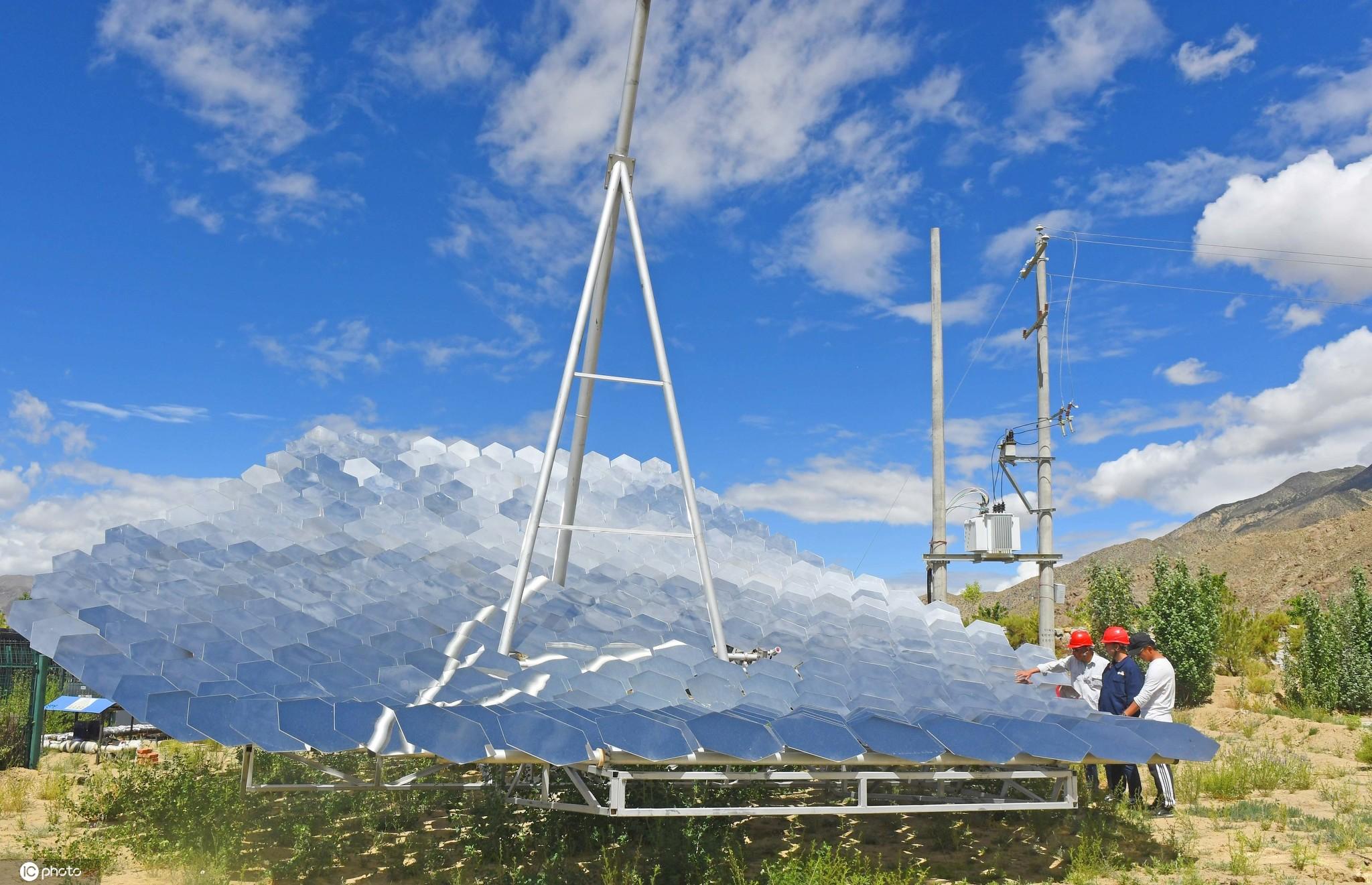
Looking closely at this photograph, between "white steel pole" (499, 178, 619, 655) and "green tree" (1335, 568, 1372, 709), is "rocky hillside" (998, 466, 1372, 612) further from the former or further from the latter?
"white steel pole" (499, 178, 619, 655)

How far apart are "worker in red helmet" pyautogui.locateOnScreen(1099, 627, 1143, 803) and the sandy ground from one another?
0.50 metres

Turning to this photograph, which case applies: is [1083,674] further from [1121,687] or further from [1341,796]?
[1341,796]

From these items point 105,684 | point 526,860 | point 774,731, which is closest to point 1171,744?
point 774,731

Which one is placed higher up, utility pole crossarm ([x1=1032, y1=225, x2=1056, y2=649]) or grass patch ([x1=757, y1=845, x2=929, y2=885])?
utility pole crossarm ([x1=1032, y1=225, x2=1056, y2=649])

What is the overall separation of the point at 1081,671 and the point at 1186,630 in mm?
15321

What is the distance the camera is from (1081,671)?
40.9ft

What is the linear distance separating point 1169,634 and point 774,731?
21.6 meters

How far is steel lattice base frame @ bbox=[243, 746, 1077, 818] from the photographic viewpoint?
816 cm

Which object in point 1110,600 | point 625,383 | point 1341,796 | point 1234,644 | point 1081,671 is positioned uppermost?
point 625,383

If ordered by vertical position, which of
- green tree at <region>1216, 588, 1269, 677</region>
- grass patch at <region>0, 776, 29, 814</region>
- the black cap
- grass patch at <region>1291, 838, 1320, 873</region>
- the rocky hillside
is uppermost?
the rocky hillside

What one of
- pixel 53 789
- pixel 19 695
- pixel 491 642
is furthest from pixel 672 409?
pixel 19 695

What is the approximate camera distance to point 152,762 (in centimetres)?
1603

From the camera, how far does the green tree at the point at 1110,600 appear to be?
31.1 meters

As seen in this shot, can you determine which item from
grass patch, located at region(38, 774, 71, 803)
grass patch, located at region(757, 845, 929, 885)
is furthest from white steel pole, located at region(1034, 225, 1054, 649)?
grass patch, located at region(38, 774, 71, 803)
